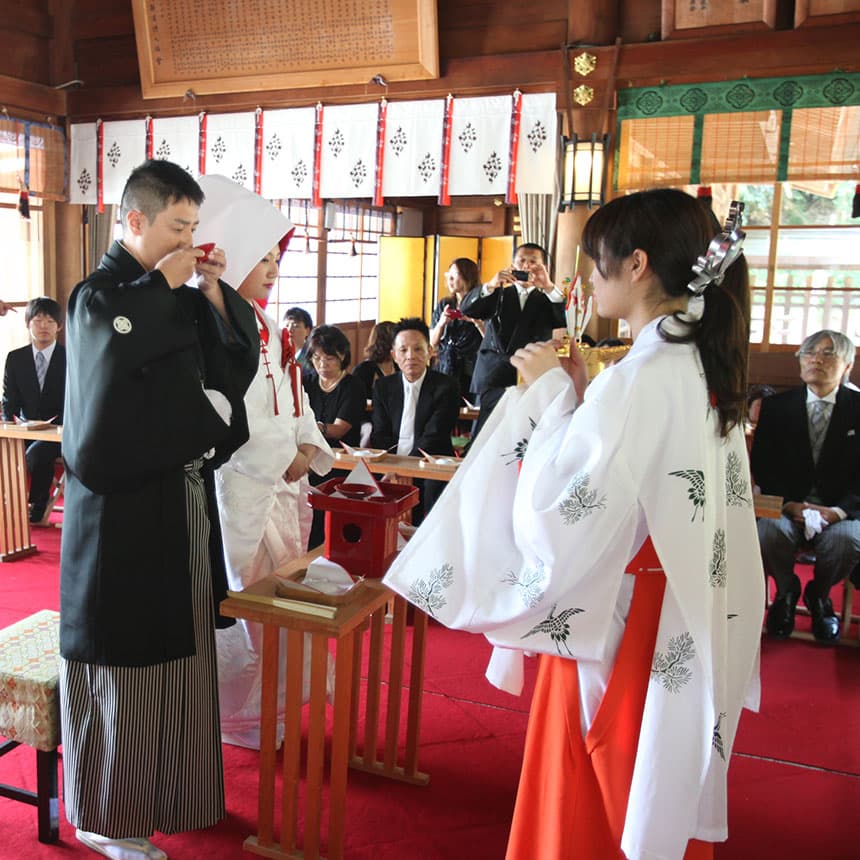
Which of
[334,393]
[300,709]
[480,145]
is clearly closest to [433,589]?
[300,709]

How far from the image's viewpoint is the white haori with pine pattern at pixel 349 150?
6.50 meters

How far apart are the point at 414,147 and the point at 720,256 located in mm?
5190

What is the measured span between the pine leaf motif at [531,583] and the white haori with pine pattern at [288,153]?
556 centimetres

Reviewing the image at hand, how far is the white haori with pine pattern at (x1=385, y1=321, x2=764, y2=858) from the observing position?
1592mm

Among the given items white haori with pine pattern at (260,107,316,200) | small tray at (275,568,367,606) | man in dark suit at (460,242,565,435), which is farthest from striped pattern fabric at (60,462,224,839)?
white haori with pine pattern at (260,107,316,200)

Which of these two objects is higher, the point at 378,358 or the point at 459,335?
the point at 459,335

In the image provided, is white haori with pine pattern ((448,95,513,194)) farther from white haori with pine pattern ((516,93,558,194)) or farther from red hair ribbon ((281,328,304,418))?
red hair ribbon ((281,328,304,418))

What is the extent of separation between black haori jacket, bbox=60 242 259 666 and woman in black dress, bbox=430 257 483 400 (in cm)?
462

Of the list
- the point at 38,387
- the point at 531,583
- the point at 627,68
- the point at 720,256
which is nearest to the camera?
the point at 720,256

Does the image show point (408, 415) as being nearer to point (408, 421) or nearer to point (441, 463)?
point (408, 421)

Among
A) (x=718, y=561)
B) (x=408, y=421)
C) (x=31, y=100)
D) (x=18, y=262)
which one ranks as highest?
(x=31, y=100)

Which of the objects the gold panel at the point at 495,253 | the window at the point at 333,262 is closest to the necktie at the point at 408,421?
the window at the point at 333,262

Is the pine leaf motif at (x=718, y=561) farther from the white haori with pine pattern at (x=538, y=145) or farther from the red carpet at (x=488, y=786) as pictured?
the white haori with pine pattern at (x=538, y=145)

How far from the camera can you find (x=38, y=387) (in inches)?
242
